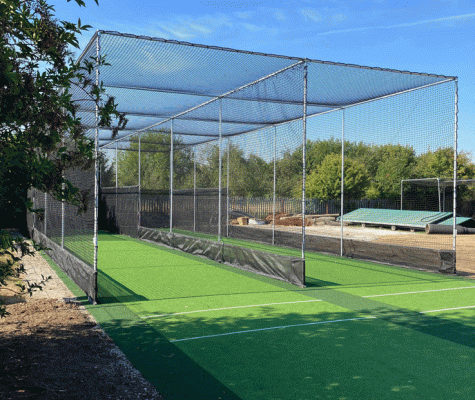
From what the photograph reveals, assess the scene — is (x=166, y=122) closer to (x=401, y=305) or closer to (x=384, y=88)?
(x=384, y=88)

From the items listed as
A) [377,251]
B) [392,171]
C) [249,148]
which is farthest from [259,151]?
[392,171]

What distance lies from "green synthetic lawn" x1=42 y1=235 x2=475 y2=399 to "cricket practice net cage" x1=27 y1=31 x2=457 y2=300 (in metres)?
0.87

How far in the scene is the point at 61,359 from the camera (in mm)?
3623

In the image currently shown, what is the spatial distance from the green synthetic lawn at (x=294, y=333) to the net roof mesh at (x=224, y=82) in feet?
8.22

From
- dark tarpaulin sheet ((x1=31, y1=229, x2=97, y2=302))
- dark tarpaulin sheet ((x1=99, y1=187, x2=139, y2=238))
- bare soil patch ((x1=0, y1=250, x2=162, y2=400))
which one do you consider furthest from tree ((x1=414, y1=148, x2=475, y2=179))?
bare soil patch ((x1=0, y1=250, x2=162, y2=400))

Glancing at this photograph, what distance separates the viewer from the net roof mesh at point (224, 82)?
6695 millimetres

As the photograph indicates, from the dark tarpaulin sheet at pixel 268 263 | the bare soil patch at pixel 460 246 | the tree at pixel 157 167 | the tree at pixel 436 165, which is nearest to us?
the dark tarpaulin sheet at pixel 268 263

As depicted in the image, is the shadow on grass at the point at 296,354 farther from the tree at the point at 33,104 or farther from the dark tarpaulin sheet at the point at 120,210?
the dark tarpaulin sheet at the point at 120,210

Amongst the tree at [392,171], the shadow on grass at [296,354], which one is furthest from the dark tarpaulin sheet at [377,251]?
the tree at [392,171]

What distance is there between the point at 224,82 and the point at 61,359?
6083 millimetres

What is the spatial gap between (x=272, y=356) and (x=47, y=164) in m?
2.40

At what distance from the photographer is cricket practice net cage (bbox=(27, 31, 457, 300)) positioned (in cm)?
→ 722

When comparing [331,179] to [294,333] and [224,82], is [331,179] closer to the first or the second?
[224,82]

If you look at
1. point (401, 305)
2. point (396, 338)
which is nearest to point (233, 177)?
point (401, 305)
